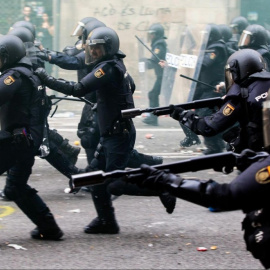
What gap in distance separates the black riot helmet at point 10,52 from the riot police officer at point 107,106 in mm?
382

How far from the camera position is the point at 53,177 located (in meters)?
8.98

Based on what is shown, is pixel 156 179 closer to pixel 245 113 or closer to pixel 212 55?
pixel 245 113

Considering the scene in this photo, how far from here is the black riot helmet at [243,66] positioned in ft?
18.2

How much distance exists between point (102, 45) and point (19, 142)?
126 cm

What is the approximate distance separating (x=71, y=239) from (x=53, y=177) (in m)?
2.78

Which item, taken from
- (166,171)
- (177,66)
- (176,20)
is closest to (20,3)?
(176,20)

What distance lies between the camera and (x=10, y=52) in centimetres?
A: 630

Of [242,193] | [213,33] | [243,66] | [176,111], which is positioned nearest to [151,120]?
[213,33]

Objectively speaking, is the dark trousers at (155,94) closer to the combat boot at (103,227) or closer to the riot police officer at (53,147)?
the riot police officer at (53,147)

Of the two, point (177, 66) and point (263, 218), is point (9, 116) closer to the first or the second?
point (263, 218)

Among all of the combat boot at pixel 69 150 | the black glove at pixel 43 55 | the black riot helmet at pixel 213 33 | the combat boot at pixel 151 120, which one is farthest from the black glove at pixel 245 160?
the combat boot at pixel 151 120

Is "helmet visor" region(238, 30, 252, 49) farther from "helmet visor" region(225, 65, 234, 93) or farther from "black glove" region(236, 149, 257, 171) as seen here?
"black glove" region(236, 149, 257, 171)

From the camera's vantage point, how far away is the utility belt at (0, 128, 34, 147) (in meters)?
6.16

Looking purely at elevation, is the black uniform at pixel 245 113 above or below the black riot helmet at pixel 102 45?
below
